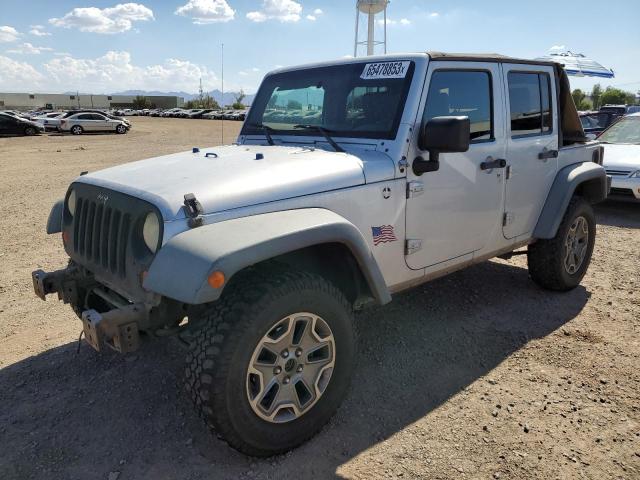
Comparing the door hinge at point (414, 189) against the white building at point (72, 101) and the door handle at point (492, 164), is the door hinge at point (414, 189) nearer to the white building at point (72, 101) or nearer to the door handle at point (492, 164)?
the door handle at point (492, 164)

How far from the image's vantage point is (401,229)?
3299 mm

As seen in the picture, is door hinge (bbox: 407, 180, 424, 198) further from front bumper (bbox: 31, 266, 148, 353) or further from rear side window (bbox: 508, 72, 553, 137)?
front bumper (bbox: 31, 266, 148, 353)

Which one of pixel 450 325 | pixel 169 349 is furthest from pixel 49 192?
pixel 450 325

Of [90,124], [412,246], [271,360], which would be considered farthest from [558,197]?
[90,124]

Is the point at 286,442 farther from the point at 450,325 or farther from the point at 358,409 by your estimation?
the point at 450,325

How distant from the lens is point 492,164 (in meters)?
3.86

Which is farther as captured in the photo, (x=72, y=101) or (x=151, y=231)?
(x=72, y=101)

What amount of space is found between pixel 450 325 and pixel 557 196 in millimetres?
1479

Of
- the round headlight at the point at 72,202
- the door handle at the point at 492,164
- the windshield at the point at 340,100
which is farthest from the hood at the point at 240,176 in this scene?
the door handle at the point at 492,164

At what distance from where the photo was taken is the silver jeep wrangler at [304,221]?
2438 mm

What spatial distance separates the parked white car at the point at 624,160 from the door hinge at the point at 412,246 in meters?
6.51

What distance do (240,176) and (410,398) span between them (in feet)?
5.64

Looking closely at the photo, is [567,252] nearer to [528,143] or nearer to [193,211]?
[528,143]

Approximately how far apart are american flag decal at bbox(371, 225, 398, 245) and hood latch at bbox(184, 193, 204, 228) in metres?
1.10
